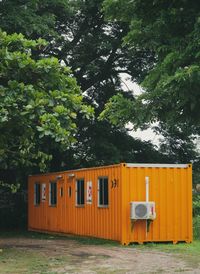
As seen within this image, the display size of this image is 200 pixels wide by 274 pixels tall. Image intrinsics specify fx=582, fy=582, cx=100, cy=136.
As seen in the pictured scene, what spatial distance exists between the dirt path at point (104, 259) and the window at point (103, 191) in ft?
5.30

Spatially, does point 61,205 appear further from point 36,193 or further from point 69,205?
point 36,193

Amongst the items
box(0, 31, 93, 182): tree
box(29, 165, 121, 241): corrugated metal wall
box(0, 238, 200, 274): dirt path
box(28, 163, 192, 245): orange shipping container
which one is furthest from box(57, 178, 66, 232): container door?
box(0, 31, 93, 182): tree

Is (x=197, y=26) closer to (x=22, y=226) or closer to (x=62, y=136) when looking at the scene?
(x=62, y=136)

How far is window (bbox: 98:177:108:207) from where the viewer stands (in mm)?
17641

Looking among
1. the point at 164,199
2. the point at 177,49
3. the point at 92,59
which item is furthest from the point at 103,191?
the point at 177,49

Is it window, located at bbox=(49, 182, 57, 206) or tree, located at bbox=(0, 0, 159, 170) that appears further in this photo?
tree, located at bbox=(0, 0, 159, 170)

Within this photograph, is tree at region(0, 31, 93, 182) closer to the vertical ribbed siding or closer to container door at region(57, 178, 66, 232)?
the vertical ribbed siding

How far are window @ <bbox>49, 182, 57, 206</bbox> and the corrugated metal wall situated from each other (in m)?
0.19

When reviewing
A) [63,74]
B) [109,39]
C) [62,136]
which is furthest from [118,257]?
[109,39]

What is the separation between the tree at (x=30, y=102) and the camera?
489 inches

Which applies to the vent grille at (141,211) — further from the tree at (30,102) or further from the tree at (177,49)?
the tree at (177,49)

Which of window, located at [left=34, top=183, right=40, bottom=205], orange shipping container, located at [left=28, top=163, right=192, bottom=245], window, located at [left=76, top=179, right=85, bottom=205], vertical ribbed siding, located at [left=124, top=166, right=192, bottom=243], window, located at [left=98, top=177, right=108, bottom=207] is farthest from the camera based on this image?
window, located at [left=34, top=183, right=40, bottom=205]

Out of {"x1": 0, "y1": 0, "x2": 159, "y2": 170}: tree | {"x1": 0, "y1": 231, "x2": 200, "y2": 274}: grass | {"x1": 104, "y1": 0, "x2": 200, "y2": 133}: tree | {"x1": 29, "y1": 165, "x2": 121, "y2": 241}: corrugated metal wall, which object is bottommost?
{"x1": 0, "y1": 231, "x2": 200, "y2": 274}: grass

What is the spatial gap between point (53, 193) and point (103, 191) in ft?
15.2
